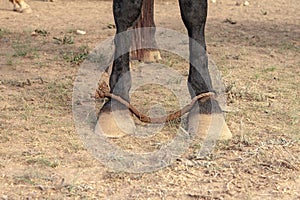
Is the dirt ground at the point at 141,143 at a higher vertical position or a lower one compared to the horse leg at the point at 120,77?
lower

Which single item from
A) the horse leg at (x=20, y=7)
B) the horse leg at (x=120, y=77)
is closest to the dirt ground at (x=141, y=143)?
the horse leg at (x=120, y=77)

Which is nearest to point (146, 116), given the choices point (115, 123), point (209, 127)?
point (115, 123)

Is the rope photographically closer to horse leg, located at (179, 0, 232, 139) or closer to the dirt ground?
horse leg, located at (179, 0, 232, 139)

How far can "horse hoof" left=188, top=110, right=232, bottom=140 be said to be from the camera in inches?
117

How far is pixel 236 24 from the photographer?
6.27m

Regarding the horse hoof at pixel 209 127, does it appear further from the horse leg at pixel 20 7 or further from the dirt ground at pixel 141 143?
the horse leg at pixel 20 7

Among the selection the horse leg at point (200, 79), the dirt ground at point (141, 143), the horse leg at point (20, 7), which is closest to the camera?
the dirt ground at point (141, 143)

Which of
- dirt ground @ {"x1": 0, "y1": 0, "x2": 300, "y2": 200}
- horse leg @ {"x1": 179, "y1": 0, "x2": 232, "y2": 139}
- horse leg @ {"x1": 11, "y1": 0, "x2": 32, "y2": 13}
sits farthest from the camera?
horse leg @ {"x1": 11, "y1": 0, "x2": 32, "y2": 13}

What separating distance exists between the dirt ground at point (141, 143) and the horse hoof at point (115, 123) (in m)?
0.15

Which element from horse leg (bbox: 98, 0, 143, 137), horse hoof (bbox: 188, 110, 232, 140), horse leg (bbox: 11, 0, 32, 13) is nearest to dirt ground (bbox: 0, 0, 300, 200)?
horse hoof (bbox: 188, 110, 232, 140)

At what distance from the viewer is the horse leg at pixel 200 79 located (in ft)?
9.66

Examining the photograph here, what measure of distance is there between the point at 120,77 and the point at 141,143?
38cm

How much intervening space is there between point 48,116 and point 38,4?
177 inches

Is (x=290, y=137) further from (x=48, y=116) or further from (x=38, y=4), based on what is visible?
(x=38, y=4)
